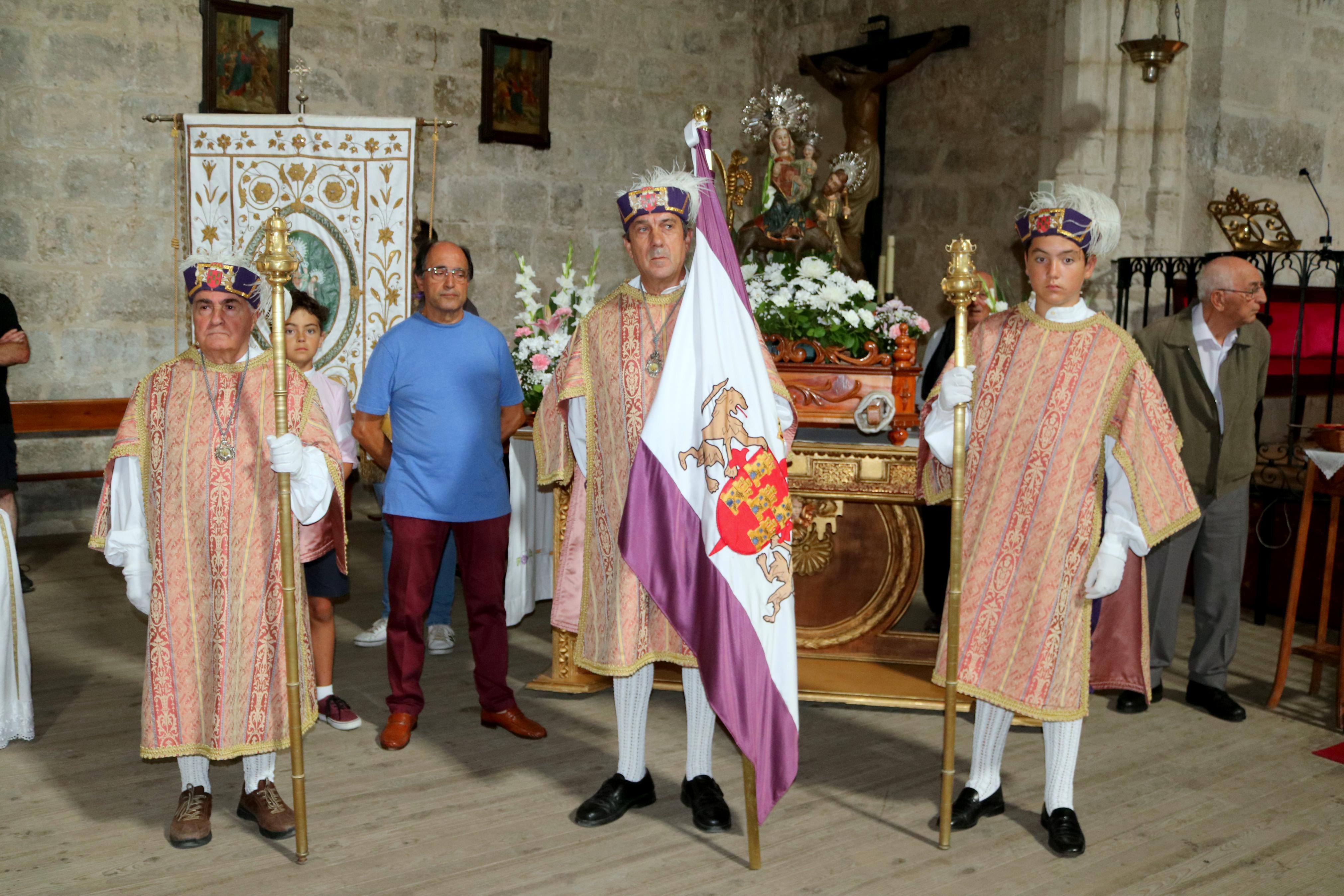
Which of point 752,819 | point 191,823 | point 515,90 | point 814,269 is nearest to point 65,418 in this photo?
point 515,90

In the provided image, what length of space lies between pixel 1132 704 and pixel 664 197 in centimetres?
273

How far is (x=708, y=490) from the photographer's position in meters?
3.19

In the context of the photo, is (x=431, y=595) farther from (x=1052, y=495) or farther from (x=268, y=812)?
(x=1052, y=495)

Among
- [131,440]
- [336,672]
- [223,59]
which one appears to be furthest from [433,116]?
[131,440]

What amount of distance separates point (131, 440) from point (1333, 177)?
27.4 ft

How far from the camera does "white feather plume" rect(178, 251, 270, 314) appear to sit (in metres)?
3.29

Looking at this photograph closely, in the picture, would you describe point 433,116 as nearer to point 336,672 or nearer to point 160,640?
point 336,672

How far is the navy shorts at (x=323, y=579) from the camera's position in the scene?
14.0 ft

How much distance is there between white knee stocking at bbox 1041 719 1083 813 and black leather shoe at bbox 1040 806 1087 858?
0.02 metres

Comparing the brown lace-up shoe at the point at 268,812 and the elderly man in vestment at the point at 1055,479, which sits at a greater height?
the elderly man in vestment at the point at 1055,479

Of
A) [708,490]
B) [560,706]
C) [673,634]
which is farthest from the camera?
[560,706]

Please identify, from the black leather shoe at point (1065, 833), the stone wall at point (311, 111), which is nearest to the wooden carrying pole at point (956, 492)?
the black leather shoe at point (1065, 833)

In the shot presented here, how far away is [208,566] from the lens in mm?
3252

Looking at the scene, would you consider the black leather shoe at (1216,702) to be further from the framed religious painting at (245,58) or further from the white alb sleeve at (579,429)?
the framed religious painting at (245,58)
